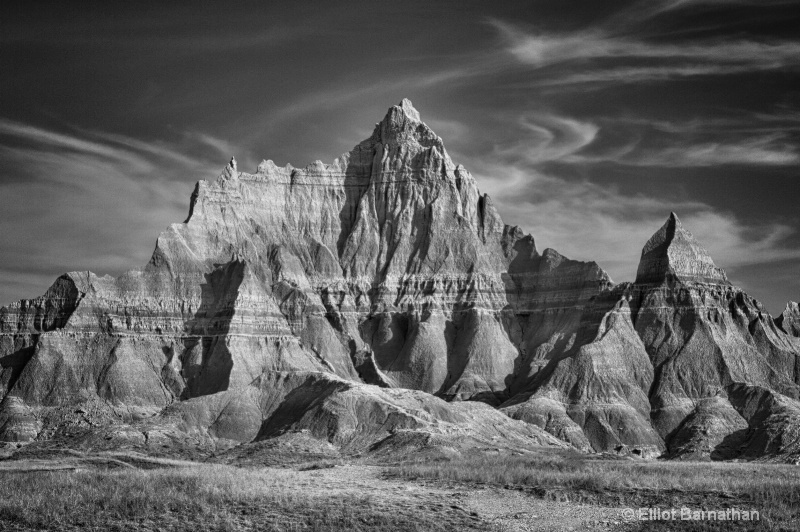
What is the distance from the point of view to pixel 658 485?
2024 inches

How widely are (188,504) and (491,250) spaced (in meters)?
146

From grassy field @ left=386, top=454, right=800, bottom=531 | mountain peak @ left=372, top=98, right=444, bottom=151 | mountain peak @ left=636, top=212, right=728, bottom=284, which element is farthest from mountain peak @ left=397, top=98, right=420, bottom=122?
grassy field @ left=386, top=454, right=800, bottom=531

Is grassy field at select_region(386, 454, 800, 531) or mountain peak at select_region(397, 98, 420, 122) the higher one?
mountain peak at select_region(397, 98, 420, 122)

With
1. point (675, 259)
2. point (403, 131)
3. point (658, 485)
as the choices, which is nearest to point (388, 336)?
point (403, 131)

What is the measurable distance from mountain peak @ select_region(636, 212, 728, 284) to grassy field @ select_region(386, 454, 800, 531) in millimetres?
102625

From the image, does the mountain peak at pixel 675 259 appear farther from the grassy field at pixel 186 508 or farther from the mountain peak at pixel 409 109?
the grassy field at pixel 186 508

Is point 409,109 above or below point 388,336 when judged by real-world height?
→ above

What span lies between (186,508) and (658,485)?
20760mm

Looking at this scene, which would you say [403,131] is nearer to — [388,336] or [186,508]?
[388,336]

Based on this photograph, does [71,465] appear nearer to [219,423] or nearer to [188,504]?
[188,504]

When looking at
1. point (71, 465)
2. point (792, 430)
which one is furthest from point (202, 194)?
point (71, 465)

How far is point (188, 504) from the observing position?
145ft

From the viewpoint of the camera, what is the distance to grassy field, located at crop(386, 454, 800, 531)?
150ft

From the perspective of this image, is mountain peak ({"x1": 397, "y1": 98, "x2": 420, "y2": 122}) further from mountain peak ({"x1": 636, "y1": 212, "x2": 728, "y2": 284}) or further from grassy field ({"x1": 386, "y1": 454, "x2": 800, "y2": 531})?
grassy field ({"x1": 386, "y1": 454, "x2": 800, "y2": 531})
